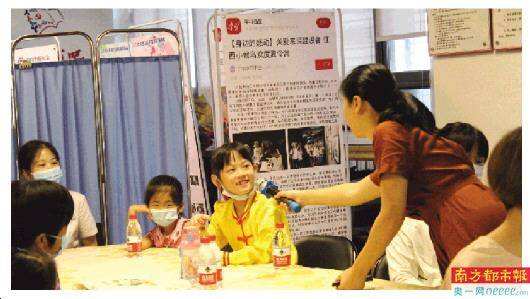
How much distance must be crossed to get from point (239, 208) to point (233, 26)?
96 centimetres

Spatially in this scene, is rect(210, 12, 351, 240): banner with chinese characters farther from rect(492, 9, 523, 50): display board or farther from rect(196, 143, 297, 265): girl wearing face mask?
rect(492, 9, 523, 50): display board

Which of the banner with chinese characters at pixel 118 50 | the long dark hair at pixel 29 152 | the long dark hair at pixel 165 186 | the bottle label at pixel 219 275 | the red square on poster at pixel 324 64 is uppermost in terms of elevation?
the banner with chinese characters at pixel 118 50

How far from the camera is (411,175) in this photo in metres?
2.14

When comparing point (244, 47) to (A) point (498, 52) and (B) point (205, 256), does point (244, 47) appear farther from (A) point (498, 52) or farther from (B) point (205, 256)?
(B) point (205, 256)

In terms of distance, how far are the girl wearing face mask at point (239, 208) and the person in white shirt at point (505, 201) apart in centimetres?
85

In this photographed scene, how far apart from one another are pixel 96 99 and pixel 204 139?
4.51 feet

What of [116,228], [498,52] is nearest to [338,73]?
[498,52]

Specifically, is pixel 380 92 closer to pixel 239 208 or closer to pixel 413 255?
pixel 413 255

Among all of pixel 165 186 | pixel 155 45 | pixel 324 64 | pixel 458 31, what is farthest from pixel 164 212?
pixel 155 45

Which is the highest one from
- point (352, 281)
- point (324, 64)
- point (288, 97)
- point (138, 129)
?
point (324, 64)

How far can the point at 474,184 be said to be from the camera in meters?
2.18

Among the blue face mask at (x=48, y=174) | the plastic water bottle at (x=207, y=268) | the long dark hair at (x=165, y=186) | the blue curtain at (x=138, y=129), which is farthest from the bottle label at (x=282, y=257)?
the blue curtain at (x=138, y=129)

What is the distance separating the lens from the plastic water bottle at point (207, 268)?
2195 millimetres

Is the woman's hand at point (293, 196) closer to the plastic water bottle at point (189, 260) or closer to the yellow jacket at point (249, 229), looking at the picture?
the yellow jacket at point (249, 229)
